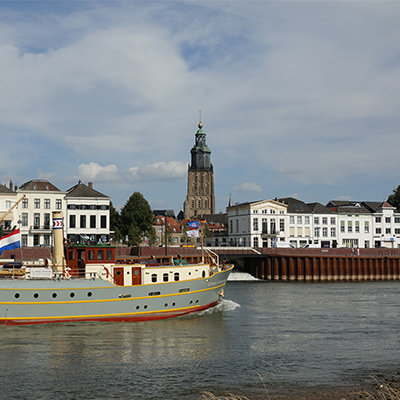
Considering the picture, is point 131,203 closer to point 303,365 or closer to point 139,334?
point 139,334

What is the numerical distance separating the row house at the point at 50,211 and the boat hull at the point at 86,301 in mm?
42015

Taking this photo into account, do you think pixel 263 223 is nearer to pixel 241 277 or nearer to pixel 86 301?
pixel 241 277

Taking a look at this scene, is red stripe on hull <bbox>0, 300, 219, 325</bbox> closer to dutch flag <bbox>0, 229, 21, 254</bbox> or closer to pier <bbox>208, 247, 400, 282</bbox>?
dutch flag <bbox>0, 229, 21, 254</bbox>

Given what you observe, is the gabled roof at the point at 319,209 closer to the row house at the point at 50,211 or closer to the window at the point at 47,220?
the row house at the point at 50,211

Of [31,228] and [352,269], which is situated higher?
[31,228]

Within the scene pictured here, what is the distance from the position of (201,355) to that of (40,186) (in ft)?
203

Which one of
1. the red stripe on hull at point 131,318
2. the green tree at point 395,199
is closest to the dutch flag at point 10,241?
the red stripe on hull at point 131,318

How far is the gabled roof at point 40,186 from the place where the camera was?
264 ft

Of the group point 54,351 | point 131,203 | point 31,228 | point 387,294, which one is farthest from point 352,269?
point 54,351

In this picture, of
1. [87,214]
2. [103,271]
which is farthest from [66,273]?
[87,214]

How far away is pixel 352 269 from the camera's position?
3127 inches

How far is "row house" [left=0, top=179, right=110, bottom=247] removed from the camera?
256 ft

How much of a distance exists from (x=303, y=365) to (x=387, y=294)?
3403 cm

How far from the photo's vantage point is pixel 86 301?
33.5 metres
